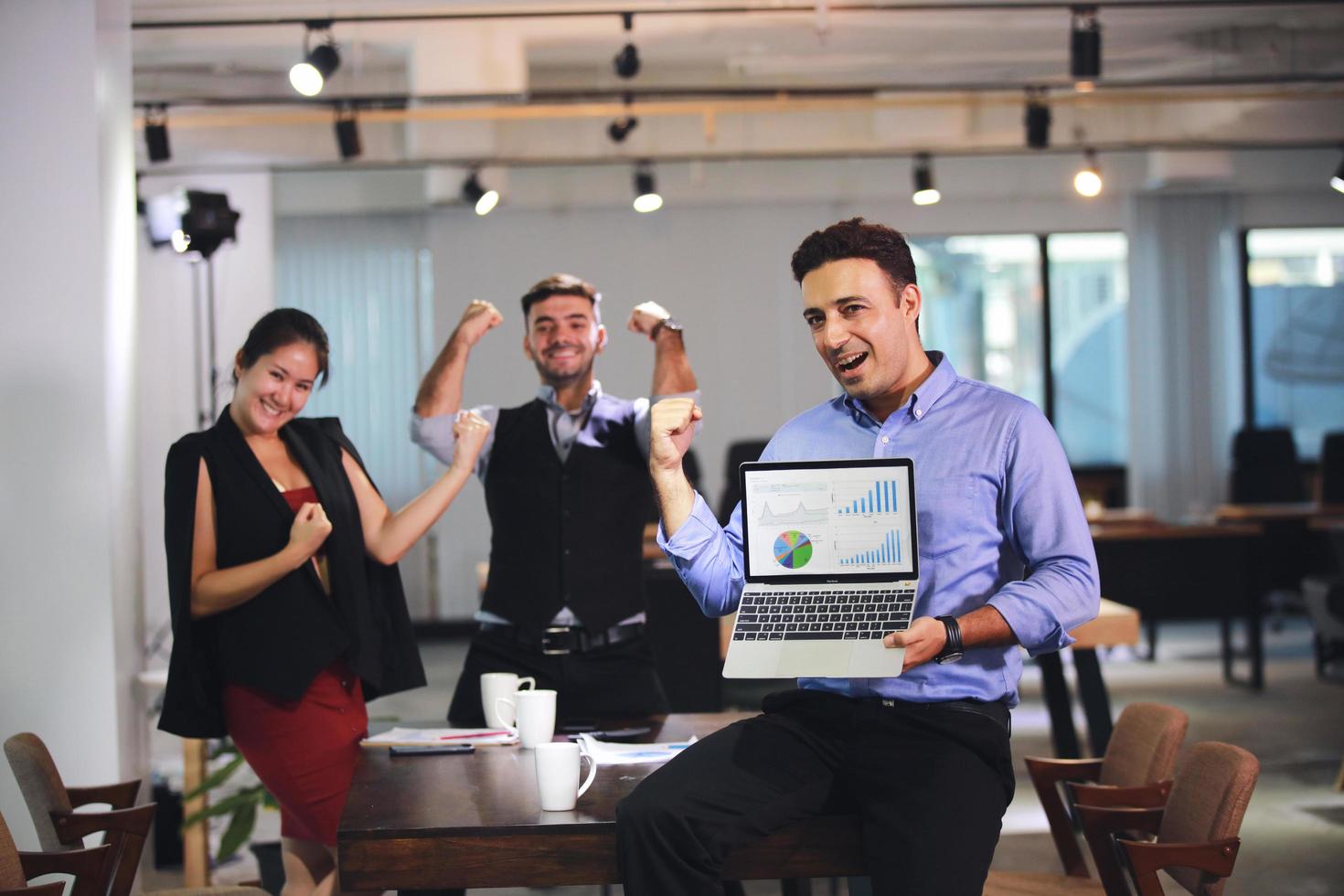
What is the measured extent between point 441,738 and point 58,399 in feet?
4.62

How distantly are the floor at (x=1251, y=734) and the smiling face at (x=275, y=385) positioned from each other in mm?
1962

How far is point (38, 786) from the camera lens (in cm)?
246

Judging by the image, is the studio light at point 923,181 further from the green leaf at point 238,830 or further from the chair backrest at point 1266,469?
the green leaf at point 238,830

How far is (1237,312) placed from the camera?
10.2 metres

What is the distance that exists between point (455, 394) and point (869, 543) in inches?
56.8

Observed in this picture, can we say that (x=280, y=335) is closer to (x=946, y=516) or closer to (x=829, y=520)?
(x=829, y=520)

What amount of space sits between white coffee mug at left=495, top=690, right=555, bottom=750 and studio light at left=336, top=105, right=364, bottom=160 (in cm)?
520

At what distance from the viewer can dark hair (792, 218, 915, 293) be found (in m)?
2.04

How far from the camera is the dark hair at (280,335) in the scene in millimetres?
2629

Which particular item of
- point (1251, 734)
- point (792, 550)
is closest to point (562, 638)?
point (792, 550)

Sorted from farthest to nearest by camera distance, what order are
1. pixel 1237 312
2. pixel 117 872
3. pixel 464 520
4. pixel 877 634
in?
pixel 1237 312 < pixel 464 520 < pixel 117 872 < pixel 877 634

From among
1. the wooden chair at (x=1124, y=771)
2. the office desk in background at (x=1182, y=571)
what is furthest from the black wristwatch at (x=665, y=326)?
the office desk in background at (x=1182, y=571)

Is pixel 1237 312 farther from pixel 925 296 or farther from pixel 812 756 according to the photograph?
pixel 812 756

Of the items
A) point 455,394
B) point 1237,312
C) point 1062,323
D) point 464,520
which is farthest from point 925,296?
point 455,394
